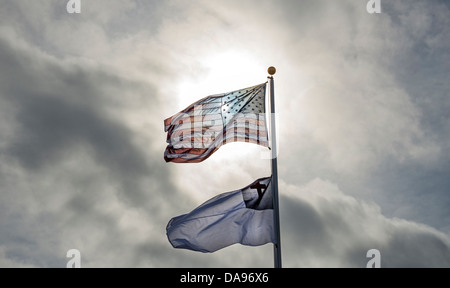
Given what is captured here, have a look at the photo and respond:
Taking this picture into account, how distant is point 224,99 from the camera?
2350 cm

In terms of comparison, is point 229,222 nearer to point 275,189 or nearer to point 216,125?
point 275,189

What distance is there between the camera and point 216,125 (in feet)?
75.7

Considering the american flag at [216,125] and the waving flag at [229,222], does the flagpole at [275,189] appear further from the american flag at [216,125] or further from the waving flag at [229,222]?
the waving flag at [229,222]

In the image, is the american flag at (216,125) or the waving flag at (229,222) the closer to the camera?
the waving flag at (229,222)

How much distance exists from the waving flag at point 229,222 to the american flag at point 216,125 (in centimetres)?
227

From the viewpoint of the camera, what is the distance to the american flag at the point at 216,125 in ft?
73.4

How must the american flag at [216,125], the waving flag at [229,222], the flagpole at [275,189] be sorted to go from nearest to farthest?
the flagpole at [275,189] → the waving flag at [229,222] → the american flag at [216,125]

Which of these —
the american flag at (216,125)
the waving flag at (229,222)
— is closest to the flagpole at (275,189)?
the american flag at (216,125)

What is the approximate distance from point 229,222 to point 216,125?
15.9 feet
